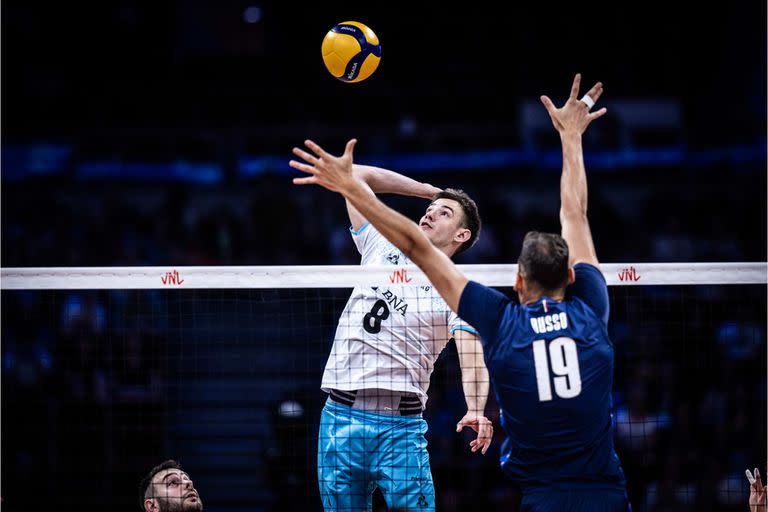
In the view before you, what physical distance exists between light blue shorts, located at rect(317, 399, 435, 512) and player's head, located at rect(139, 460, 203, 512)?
3.14 ft

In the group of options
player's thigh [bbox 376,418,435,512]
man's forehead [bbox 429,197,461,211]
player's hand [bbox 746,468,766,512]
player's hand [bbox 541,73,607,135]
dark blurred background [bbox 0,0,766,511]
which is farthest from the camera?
dark blurred background [bbox 0,0,766,511]

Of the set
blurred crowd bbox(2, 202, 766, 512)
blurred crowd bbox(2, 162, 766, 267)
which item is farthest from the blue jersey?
blurred crowd bbox(2, 162, 766, 267)

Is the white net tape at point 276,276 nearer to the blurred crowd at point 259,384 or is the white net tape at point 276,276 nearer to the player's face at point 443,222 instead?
the player's face at point 443,222

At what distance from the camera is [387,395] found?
611 centimetres

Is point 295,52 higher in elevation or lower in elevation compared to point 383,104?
higher

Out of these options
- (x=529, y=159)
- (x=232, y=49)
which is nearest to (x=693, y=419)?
(x=529, y=159)

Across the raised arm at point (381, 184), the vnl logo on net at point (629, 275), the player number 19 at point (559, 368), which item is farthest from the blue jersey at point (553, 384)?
the raised arm at point (381, 184)

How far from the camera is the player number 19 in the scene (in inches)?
163

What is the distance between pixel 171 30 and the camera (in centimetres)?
1866

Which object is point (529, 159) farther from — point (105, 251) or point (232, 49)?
point (105, 251)

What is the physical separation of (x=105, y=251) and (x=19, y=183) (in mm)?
2765

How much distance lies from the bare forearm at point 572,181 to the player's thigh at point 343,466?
2382 mm

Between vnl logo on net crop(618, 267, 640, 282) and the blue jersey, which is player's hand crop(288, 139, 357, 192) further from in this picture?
vnl logo on net crop(618, 267, 640, 282)

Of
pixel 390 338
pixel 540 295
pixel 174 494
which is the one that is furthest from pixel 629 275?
pixel 174 494
